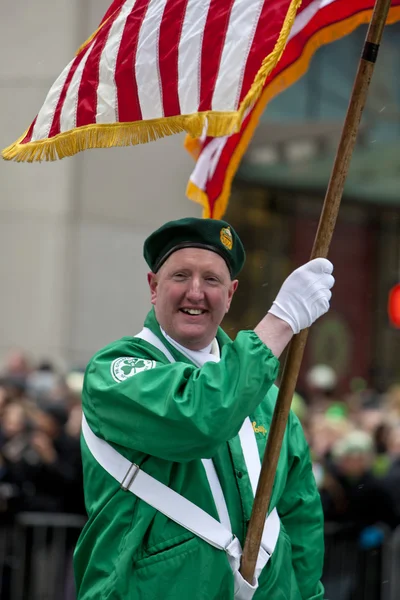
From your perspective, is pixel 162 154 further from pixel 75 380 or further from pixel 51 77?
pixel 75 380

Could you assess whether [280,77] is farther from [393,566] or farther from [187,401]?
[393,566]

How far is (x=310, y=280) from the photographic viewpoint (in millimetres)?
3842

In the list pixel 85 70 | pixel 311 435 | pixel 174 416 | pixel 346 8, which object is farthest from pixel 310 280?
pixel 311 435

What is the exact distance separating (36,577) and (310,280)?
6554 mm

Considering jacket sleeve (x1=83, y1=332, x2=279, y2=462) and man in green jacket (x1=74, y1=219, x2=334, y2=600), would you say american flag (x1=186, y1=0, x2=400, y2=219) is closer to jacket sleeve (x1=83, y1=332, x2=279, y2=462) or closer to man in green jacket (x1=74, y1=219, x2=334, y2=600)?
man in green jacket (x1=74, y1=219, x2=334, y2=600)

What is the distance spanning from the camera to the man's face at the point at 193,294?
13.0ft

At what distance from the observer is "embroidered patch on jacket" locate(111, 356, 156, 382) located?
384 cm

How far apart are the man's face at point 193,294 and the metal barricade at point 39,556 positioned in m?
5.93

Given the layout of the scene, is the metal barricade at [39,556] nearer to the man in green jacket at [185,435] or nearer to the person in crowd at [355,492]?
the person in crowd at [355,492]

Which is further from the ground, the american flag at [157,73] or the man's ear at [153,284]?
the american flag at [157,73]

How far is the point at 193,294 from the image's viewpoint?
393 cm

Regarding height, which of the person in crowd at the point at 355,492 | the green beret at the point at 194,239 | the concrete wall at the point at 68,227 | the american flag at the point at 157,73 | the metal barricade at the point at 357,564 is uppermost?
the american flag at the point at 157,73

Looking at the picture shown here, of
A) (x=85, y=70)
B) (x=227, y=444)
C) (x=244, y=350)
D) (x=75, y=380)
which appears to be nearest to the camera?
(x=244, y=350)

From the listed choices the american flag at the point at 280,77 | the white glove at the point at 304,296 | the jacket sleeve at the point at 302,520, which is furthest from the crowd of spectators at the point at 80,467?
the white glove at the point at 304,296
